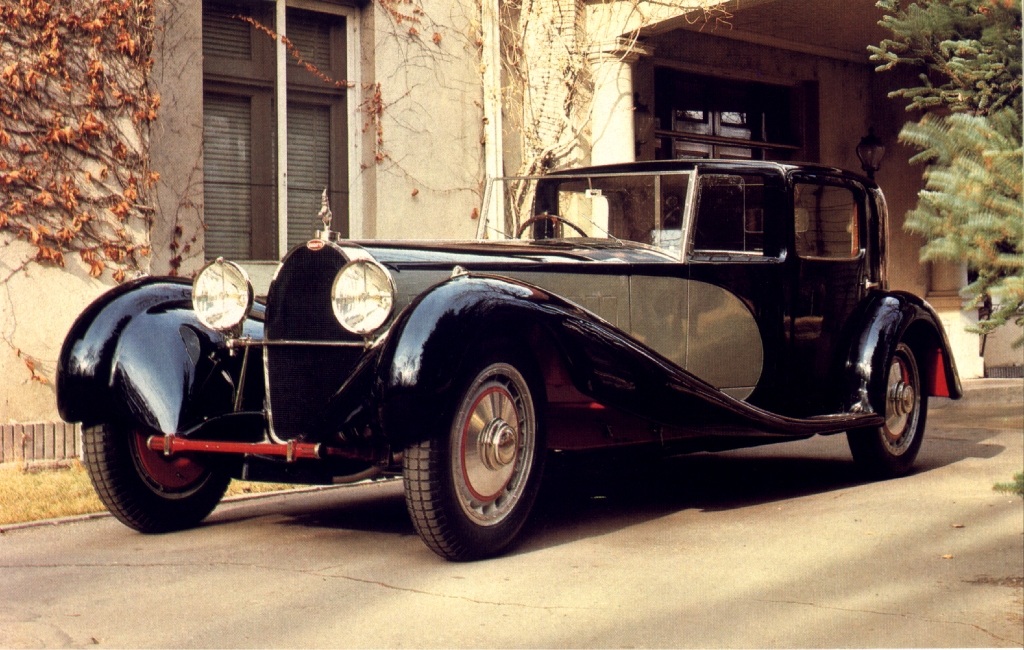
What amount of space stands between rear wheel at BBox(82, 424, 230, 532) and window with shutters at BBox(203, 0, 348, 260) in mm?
4122

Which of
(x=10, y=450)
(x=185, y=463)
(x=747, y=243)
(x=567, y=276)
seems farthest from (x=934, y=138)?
(x=10, y=450)

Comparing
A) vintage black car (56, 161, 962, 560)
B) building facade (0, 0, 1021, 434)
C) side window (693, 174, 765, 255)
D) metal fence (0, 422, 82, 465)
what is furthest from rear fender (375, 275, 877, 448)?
building facade (0, 0, 1021, 434)

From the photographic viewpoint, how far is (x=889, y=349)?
6.91m

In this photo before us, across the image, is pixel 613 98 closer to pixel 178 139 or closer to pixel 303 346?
pixel 178 139

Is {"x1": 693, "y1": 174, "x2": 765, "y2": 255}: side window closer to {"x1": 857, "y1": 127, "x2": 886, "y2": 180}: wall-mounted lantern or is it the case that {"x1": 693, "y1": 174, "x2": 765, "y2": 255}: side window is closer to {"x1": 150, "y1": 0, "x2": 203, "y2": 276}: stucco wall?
{"x1": 150, "y1": 0, "x2": 203, "y2": 276}: stucco wall

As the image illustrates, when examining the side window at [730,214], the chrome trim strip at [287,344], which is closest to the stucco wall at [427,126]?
the side window at [730,214]

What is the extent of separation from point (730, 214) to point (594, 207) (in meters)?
0.72

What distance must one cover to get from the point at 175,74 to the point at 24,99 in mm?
1172

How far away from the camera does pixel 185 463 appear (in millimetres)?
5688

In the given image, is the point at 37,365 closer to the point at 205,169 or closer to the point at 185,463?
the point at 205,169

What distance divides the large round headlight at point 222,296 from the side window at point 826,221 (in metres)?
3.04

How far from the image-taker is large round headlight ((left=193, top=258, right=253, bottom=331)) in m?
→ 5.45

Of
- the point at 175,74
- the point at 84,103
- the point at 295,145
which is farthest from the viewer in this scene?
the point at 295,145

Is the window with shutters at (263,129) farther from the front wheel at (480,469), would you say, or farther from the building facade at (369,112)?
the front wheel at (480,469)
